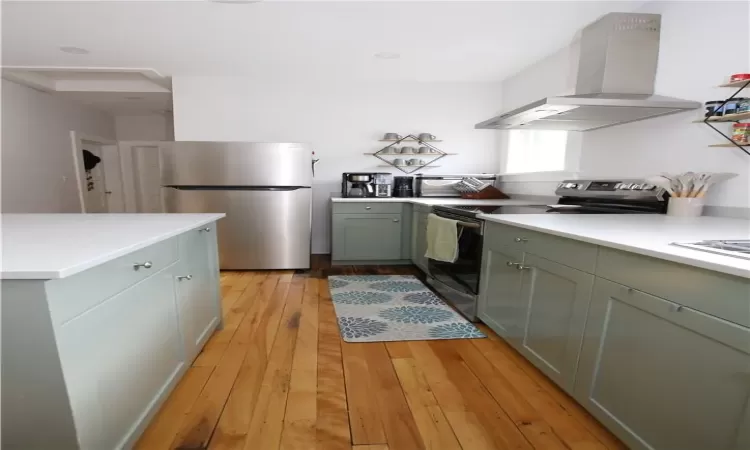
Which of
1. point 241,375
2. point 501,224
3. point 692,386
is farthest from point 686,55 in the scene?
point 241,375

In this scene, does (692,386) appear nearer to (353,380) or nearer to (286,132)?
(353,380)

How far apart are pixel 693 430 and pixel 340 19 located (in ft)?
9.27

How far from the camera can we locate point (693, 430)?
90cm

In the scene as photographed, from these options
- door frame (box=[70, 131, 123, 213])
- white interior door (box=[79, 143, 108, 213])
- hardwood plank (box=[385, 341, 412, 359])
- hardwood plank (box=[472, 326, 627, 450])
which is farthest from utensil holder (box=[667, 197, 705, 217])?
white interior door (box=[79, 143, 108, 213])

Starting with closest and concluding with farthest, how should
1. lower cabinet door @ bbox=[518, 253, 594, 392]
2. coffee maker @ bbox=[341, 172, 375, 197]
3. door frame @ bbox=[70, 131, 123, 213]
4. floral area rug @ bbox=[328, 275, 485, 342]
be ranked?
lower cabinet door @ bbox=[518, 253, 594, 392] < floral area rug @ bbox=[328, 275, 485, 342] < coffee maker @ bbox=[341, 172, 375, 197] < door frame @ bbox=[70, 131, 123, 213]

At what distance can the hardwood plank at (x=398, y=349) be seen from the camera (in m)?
1.79

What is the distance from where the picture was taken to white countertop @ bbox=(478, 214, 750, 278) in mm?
854

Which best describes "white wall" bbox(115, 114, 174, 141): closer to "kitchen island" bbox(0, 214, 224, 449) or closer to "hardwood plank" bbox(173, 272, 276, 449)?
"kitchen island" bbox(0, 214, 224, 449)

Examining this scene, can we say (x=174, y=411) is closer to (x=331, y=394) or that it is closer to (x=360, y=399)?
(x=331, y=394)

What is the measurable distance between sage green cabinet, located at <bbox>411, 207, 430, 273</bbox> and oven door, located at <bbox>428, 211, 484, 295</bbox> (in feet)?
1.61

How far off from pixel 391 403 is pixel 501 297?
914 millimetres

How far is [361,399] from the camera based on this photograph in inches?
56.2

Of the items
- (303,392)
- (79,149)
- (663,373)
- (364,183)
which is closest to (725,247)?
(663,373)

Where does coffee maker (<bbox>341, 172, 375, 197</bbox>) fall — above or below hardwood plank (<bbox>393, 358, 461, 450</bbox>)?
above
